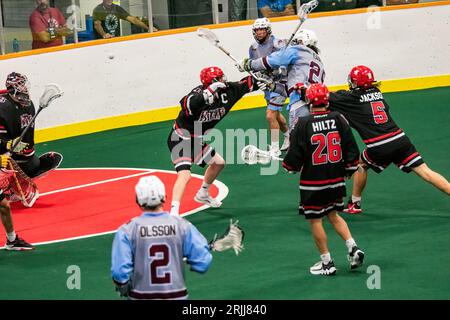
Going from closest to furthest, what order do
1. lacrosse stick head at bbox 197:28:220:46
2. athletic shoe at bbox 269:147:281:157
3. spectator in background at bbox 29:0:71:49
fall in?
lacrosse stick head at bbox 197:28:220:46 → athletic shoe at bbox 269:147:281:157 → spectator in background at bbox 29:0:71:49

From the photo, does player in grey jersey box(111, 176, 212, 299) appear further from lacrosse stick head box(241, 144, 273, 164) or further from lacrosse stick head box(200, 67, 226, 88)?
lacrosse stick head box(241, 144, 273, 164)

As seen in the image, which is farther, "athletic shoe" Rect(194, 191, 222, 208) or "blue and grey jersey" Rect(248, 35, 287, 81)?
"blue and grey jersey" Rect(248, 35, 287, 81)

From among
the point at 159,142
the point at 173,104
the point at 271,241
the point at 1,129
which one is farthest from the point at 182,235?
the point at 173,104

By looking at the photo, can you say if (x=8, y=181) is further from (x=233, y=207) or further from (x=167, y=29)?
(x=167, y=29)

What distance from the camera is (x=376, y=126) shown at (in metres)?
9.62

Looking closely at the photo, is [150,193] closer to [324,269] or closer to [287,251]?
[324,269]

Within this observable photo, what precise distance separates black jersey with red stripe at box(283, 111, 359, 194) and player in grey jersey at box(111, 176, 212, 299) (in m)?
2.33

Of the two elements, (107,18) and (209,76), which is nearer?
(209,76)

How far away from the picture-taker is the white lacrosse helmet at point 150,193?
596cm

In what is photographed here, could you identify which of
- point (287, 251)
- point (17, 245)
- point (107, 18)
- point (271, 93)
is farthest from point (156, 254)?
point (107, 18)

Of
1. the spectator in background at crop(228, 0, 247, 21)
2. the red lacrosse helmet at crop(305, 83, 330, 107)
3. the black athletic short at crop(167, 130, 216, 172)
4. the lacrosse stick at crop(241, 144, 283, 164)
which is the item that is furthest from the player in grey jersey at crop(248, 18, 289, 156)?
the red lacrosse helmet at crop(305, 83, 330, 107)

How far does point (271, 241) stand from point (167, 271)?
3.46 m

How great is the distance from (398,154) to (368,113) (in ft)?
1.56

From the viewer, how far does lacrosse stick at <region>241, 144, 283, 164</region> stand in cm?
1212
